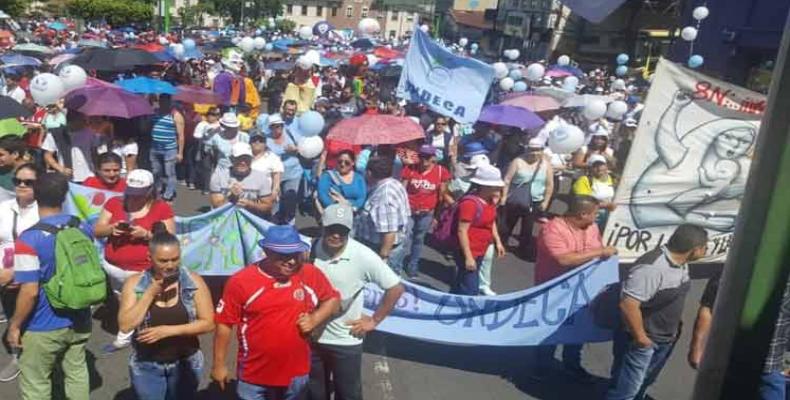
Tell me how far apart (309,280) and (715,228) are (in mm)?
4342

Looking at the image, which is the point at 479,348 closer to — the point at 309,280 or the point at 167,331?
the point at 309,280

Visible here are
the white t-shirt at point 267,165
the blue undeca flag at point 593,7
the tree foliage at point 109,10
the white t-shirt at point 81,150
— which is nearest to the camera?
the blue undeca flag at point 593,7

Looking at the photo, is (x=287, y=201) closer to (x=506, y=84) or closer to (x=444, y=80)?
(x=444, y=80)

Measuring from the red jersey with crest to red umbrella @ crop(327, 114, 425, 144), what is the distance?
3.43 meters

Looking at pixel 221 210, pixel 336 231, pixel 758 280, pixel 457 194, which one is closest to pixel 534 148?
pixel 457 194

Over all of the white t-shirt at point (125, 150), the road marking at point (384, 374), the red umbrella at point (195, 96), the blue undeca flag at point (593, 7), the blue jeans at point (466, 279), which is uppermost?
the blue undeca flag at point (593, 7)

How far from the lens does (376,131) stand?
22.5 feet

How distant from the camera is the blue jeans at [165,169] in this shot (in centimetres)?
912

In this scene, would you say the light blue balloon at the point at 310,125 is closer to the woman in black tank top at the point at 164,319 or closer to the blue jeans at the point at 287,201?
the blue jeans at the point at 287,201

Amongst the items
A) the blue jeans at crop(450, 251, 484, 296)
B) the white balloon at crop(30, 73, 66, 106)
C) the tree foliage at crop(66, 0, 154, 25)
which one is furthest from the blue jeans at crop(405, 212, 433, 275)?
the tree foliage at crop(66, 0, 154, 25)

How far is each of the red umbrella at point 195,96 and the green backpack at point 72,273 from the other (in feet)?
20.9

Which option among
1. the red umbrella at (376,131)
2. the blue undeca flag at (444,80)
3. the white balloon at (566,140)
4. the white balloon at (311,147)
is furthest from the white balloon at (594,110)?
the white balloon at (311,147)

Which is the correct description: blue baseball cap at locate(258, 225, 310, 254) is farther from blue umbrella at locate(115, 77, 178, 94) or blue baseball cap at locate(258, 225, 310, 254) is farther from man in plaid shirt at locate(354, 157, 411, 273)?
blue umbrella at locate(115, 77, 178, 94)

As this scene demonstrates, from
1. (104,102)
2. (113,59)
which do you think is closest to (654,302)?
(104,102)
